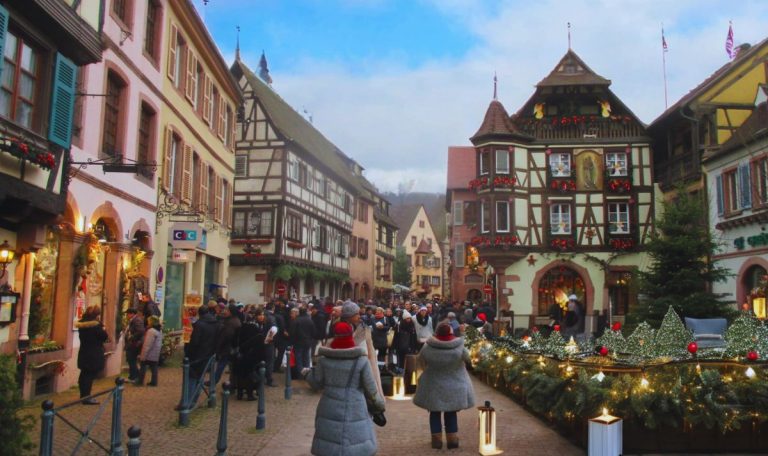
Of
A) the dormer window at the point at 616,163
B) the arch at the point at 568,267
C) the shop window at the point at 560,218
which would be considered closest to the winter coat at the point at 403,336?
the arch at the point at 568,267

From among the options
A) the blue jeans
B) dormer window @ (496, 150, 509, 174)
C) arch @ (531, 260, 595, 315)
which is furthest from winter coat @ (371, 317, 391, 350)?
dormer window @ (496, 150, 509, 174)

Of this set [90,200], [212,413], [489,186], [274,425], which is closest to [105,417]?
[212,413]

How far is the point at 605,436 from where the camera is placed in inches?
292

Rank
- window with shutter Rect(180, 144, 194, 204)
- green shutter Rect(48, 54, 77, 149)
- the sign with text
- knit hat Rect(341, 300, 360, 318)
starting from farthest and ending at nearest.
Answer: window with shutter Rect(180, 144, 194, 204), the sign with text, green shutter Rect(48, 54, 77, 149), knit hat Rect(341, 300, 360, 318)

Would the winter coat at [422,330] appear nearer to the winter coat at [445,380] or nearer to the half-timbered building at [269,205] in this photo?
the winter coat at [445,380]

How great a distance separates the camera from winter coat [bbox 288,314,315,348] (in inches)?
582

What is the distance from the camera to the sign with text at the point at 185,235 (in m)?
17.2

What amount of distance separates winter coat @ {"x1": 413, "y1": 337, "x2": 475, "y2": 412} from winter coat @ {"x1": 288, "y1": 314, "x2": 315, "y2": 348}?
260 inches

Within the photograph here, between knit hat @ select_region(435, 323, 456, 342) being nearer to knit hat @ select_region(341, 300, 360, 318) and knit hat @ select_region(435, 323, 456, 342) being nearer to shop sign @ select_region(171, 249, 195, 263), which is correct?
knit hat @ select_region(341, 300, 360, 318)

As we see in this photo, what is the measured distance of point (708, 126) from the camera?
1081 inches

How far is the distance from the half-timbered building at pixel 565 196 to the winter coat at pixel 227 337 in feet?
68.4

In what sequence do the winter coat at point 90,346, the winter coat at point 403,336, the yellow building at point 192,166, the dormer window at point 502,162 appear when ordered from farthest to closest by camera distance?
1. the dormer window at point 502,162
2. the yellow building at point 192,166
3. the winter coat at point 403,336
4. the winter coat at point 90,346

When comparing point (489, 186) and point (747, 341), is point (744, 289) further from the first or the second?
point (747, 341)

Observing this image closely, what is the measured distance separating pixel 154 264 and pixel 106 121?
4.19m
